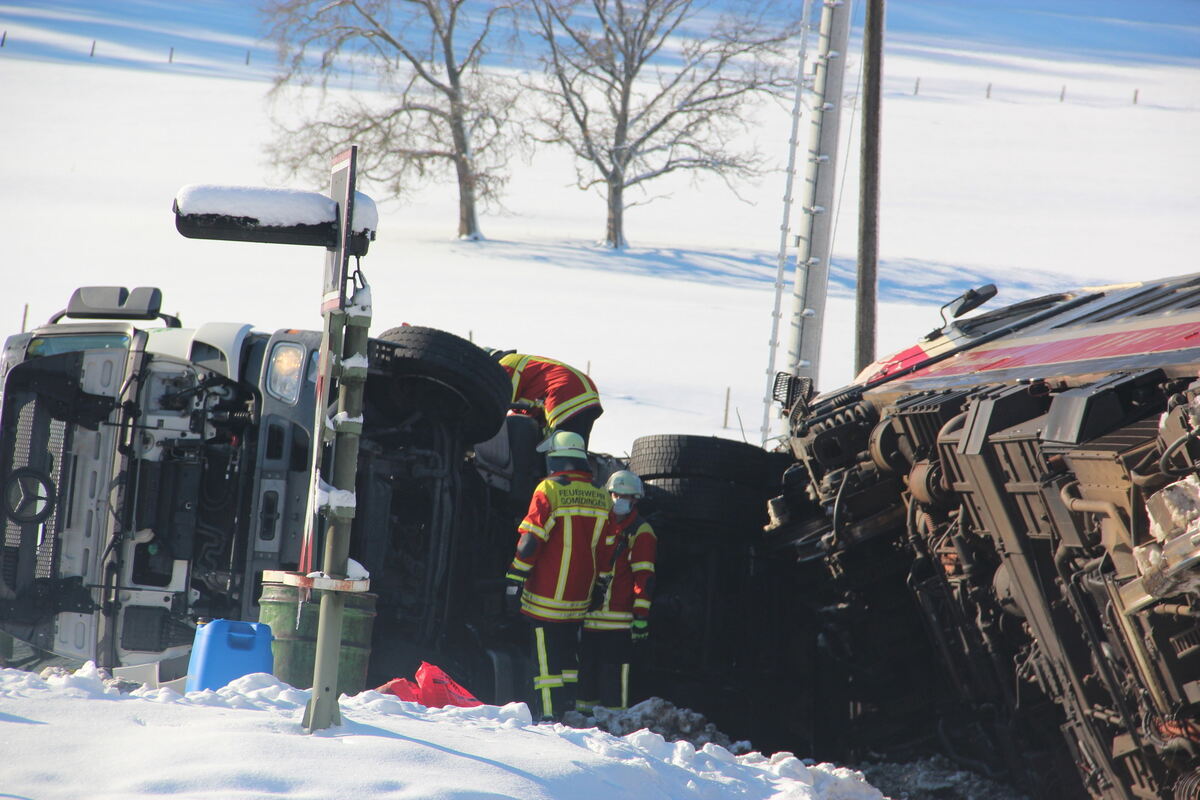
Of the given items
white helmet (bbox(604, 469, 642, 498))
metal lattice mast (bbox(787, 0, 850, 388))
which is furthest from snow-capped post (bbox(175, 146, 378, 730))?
metal lattice mast (bbox(787, 0, 850, 388))

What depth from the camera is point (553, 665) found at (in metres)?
7.62

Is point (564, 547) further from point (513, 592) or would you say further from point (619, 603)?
point (619, 603)

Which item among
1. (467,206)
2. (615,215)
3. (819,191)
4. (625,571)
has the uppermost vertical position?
(615,215)

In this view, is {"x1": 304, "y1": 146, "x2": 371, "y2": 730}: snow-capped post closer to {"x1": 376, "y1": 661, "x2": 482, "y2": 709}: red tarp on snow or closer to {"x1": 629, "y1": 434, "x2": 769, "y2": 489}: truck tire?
{"x1": 376, "y1": 661, "x2": 482, "y2": 709}: red tarp on snow

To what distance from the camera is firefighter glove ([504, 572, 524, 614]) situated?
7531 millimetres

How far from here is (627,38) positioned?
3488cm

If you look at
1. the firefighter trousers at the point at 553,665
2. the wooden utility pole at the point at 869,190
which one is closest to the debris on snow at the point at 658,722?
the firefighter trousers at the point at 553,665

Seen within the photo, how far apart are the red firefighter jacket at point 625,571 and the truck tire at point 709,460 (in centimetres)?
43

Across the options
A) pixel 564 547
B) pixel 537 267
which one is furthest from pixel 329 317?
pixel 537 267

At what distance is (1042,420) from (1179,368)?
469mm

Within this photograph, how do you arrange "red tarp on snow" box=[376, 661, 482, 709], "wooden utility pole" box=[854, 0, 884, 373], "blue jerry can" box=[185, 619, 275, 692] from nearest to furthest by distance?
"blue jerry can" box=[185, 619, 275, 692]
"red tarp on snow" box=[376, 661, 482, 709]
"wooden utility pole" box=[854, 0, 884, 373]

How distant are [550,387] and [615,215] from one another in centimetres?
2831

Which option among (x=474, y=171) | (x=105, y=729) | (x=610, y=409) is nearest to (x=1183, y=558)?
(x=105, y=729)

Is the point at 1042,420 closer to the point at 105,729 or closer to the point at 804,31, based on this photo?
the point at 105,729
